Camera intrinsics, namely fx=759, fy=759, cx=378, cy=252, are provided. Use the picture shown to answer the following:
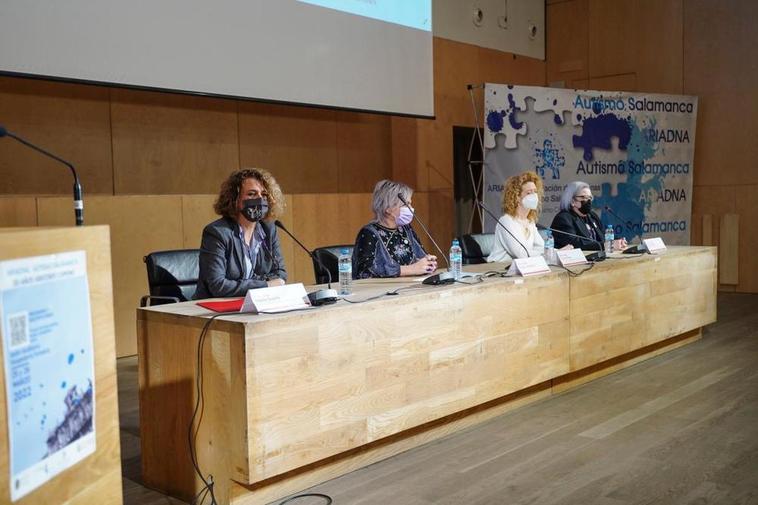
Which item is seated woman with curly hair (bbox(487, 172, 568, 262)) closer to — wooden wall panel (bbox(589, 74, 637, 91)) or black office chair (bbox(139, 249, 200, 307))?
black office chair (bbox(139, 249, 200, 307))

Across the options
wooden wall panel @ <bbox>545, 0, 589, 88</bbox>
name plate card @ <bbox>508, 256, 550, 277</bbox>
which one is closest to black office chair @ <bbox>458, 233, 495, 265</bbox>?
name plate card @ <bbox>508, 256, 550, 277</bbox>

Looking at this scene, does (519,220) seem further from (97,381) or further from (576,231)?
(97,381)

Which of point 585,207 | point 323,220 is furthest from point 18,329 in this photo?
point 323,220

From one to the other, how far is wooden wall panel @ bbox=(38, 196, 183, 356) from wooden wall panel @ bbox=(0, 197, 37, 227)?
9.6 inches

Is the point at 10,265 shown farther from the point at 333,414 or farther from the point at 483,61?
the point at 483,61

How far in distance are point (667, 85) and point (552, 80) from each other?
1.21 m

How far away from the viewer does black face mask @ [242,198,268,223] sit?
3.04 m

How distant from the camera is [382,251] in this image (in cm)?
349

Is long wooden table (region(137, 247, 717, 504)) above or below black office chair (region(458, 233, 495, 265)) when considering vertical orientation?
below

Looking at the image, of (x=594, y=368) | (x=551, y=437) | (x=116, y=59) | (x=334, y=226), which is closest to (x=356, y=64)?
(x=334, y=226)

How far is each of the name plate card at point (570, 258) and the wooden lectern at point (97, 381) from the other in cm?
263

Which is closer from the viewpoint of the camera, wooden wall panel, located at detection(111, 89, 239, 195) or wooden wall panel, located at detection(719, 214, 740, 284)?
wooden wall panel, located at detection(111, 89, 239, 195)

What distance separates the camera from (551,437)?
301 cm

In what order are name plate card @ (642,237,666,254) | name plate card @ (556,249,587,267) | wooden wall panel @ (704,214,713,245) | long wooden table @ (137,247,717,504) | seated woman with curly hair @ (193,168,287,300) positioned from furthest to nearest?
1. wooden wall panel @ (704,214,713,245)
2. name plate card @ (642,237,666,254)
3. name plate card @ (556,249,587,267)
4. seated woman with curly hair @ (193,168,287,300)
5. long wooden table @ (137,247,717,504)
